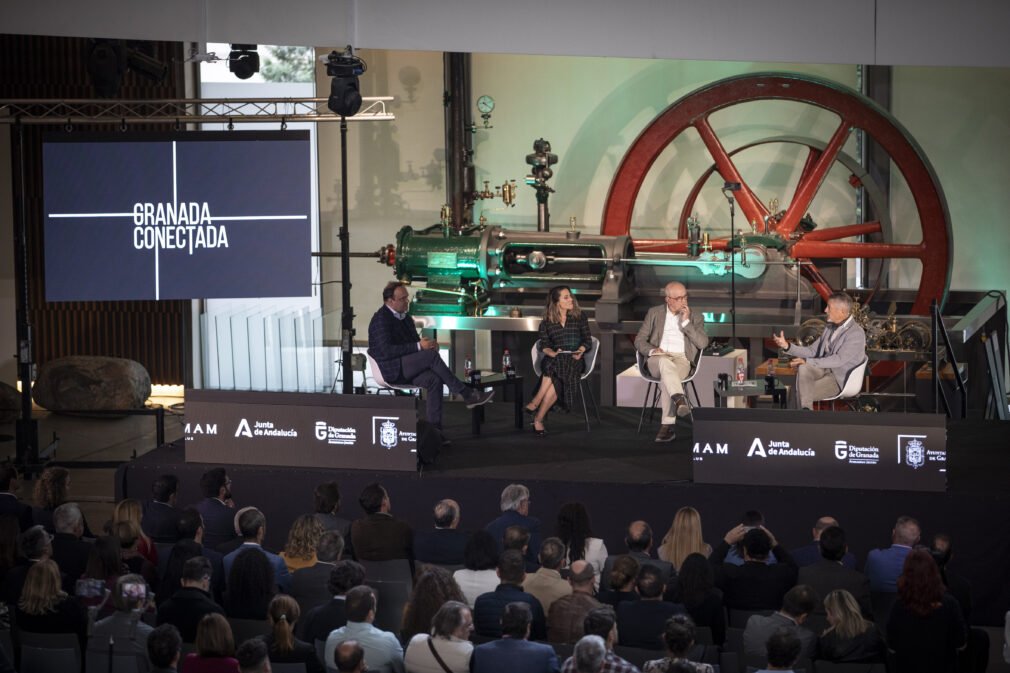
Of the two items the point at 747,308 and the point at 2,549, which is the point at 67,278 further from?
the point at 747,308

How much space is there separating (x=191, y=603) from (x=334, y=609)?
54 centimetres

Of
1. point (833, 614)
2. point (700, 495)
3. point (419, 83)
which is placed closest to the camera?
point (833, 614)

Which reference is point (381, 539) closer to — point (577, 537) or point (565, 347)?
point (577, 537)

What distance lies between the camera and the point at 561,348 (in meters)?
8.64

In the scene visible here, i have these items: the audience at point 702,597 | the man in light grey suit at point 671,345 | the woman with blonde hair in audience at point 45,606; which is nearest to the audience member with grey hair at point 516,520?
the audience at point 702,597

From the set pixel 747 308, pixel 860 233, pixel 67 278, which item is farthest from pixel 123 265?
pixel 860 233

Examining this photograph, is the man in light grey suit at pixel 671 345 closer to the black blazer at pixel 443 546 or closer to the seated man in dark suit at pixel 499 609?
the black blazer at pixel 443 546

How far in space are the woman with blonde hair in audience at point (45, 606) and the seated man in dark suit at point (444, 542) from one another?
1.60 meters

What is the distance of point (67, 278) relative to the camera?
29.6 feet

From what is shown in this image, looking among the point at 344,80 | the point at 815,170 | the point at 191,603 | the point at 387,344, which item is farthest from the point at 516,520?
the point at 815,170

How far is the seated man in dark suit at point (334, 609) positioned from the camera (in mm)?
5207

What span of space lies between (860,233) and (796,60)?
4432 mm

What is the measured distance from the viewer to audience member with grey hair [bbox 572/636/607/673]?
4387 millimetres

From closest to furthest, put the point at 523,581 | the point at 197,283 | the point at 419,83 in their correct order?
the point at 523,581 < the point at 197,283 < the point at 419,83
